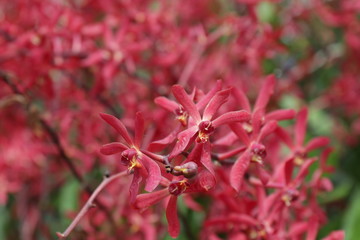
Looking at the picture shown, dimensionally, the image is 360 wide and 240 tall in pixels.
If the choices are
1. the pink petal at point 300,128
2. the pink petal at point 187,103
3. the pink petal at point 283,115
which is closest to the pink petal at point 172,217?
the pink petal at point 187,103

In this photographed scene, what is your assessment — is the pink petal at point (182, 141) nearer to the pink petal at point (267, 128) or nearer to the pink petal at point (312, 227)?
the pink petal at point (267, 128)

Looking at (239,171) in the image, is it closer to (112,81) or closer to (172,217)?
(172,217)

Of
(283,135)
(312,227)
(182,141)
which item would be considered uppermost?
(182,141)

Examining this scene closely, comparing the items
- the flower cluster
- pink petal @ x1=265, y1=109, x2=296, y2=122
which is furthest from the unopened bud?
pink petal @ x1=265, y1=109, x2=296, y2=122

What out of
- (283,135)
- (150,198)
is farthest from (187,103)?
(283,135)

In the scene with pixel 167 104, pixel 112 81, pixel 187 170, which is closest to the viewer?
pixel 187 170

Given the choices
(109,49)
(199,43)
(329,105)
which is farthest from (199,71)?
(329,105)

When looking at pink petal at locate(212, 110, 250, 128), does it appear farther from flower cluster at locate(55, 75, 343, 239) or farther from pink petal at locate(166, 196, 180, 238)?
pink petal at locate(166, 196, 180, 238)
